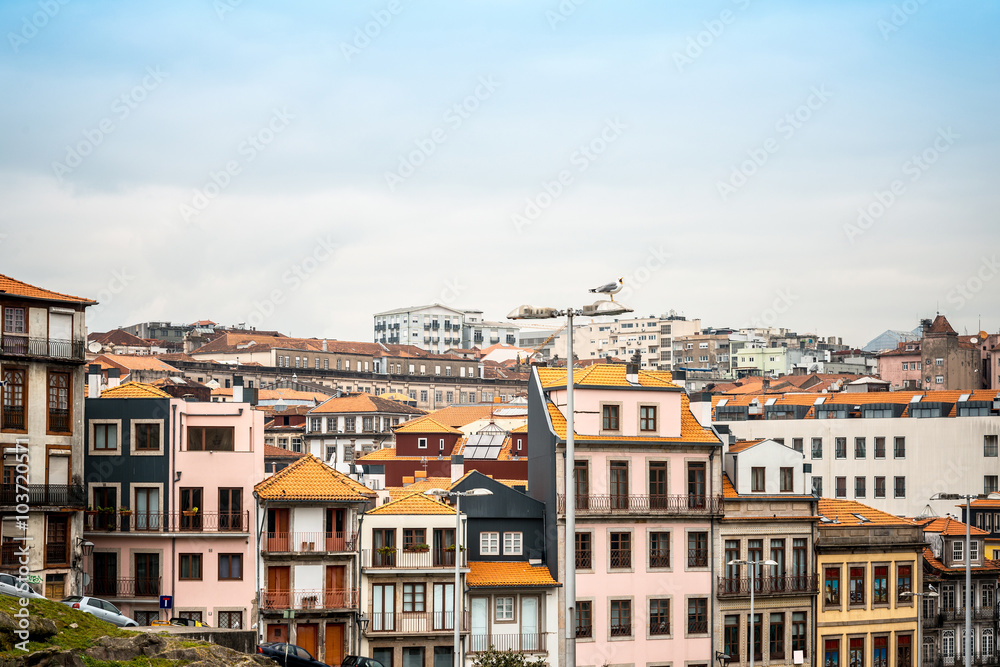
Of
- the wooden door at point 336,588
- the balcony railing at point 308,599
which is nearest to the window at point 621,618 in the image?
the balcony railing at point 308,599

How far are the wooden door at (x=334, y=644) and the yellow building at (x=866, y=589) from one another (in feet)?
77.7

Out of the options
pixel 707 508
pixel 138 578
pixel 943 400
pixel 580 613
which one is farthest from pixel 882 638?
pixel 943 400

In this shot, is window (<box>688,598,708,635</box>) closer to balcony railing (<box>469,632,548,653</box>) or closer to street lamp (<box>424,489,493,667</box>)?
balcony railing (<box>469,632,548,653</box>)

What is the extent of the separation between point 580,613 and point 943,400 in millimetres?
60780

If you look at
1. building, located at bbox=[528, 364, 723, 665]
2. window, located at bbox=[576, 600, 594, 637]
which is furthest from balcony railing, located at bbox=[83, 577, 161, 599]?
window, located at bbox=[576, 600, 594, 637]

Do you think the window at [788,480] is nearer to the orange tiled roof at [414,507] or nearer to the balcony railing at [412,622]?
the orange tiled roof at [414,507]

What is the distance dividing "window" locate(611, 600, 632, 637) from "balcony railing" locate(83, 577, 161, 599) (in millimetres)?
20647

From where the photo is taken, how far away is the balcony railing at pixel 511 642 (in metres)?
68.7

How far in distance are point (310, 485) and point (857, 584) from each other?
28.0 m

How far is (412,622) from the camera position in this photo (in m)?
68.1

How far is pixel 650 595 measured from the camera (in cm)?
7206

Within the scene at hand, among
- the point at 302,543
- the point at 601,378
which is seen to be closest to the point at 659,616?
the point at 601,378

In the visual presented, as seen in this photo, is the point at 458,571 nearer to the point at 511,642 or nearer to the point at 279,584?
the point at 511,642

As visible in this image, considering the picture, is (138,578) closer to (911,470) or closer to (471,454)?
(471,454)
